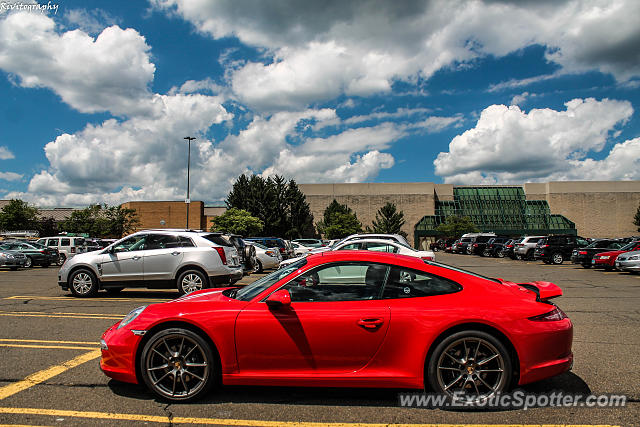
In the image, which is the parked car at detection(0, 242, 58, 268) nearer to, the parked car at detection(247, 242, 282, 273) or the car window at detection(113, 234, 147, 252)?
the parked car at detection(247, 242, 282, 273)

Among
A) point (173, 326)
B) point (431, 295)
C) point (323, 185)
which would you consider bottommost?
point (173, 326)

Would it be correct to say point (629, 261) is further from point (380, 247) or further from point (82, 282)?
point (82, 282)

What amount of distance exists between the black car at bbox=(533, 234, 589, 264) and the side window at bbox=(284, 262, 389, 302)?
80.1ft

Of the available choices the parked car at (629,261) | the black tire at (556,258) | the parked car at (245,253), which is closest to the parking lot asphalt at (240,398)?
the parked car at (245,253)

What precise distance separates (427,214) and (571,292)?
66.5 meters

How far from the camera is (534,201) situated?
258 feet

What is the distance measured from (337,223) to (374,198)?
499 inches

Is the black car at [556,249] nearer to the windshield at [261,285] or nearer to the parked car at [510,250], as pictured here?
the parked car at [510,250]

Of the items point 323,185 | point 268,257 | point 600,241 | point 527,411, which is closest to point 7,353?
point 527,411

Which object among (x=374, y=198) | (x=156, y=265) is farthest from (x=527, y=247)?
(x=374, y=198)

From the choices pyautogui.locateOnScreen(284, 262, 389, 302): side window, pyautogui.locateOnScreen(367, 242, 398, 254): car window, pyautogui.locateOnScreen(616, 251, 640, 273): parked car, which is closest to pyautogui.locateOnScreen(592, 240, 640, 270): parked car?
pyautogui.locateOnScreen(616, 251, 640, 273): parked car

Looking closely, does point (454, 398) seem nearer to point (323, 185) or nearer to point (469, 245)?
point (469, 245)

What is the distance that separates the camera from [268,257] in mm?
19297

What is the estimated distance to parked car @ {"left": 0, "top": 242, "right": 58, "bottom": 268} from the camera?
23703mm
